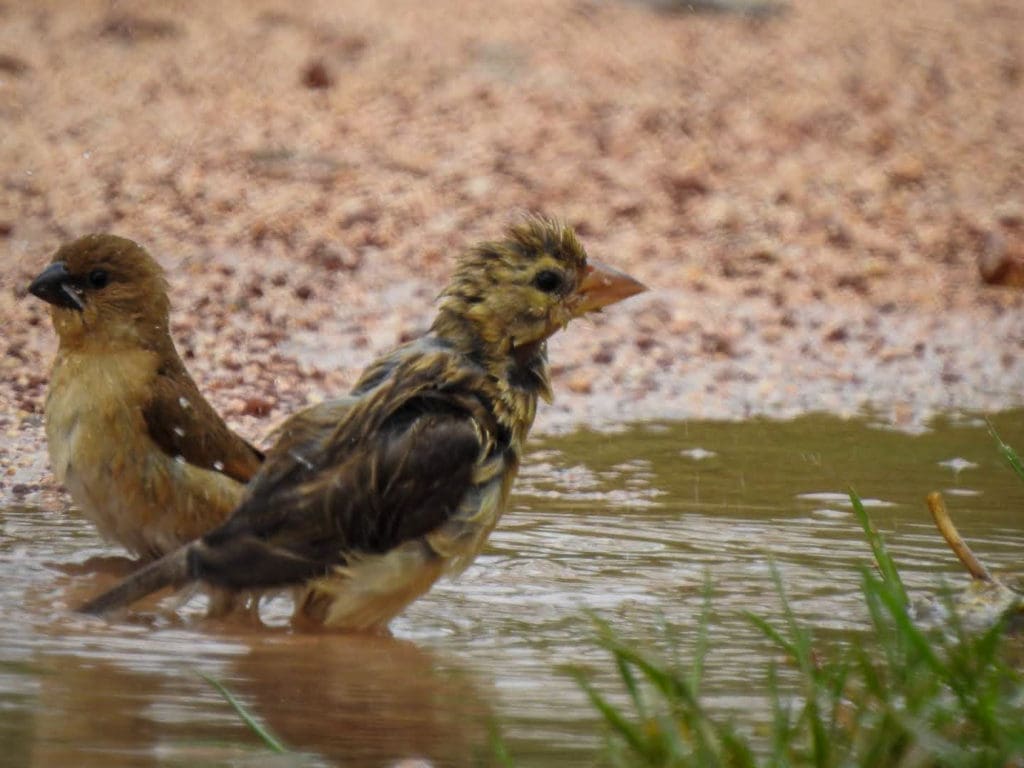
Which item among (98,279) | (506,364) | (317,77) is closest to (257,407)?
(98,279)

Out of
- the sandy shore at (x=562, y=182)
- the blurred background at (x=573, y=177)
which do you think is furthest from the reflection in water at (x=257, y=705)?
the blurred background at (x=573, y=177)

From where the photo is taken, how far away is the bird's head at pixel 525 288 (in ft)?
17.1

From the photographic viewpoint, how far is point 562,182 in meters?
11.1

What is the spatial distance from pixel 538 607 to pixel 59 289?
1.72 metres

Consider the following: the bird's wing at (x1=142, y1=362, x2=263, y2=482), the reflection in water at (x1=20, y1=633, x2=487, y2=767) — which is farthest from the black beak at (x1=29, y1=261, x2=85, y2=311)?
the reflection in water at (x1=20, y1=633, x2=487, y2=767)

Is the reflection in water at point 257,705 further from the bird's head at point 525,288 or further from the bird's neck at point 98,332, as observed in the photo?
the bird's neck at point 98,332

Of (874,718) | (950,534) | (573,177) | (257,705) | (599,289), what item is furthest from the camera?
(573,177)

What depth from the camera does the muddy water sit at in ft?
12.8

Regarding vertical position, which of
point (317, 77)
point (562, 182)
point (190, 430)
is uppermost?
point (317, 77)

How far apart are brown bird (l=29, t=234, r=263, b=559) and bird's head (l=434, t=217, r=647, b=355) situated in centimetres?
83

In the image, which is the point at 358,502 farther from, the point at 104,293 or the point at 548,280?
the point at 104,293

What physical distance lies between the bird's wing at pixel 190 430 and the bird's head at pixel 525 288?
801mm

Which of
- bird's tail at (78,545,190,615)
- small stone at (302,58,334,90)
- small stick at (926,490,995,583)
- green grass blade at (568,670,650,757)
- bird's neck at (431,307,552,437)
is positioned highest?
small stone at (302,58,334,90)

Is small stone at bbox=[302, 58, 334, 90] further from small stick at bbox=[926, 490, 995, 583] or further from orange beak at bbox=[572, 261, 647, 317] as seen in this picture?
small stick at bbox=[926, 490, 995, 583]
